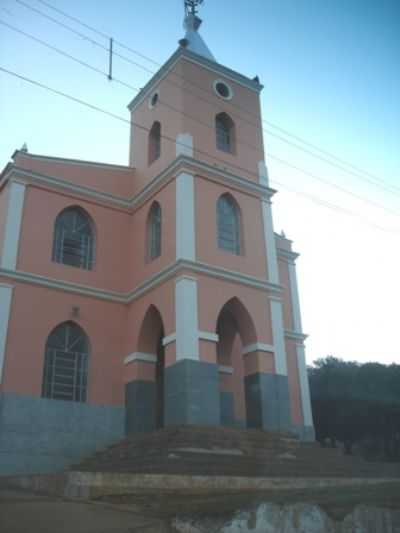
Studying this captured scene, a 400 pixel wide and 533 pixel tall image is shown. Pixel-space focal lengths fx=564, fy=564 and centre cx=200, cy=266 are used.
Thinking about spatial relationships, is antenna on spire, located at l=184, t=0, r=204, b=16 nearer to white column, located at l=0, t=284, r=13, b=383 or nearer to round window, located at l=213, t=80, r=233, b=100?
round window, located at l=213, t=80, r=233, b=100

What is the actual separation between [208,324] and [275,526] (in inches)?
411

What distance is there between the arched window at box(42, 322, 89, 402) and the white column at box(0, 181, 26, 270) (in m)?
2.63

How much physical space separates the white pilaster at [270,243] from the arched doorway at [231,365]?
6.46 ft

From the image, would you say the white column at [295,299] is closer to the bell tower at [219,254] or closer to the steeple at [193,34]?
the bell tower at [219,254]

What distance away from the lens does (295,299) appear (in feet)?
75.7

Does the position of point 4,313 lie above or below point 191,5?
below

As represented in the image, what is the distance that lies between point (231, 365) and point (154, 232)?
219 inches

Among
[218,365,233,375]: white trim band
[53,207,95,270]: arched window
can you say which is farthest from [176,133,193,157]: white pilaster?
[218,365,233,375]: white trim band

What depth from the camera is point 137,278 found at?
65.0 feet

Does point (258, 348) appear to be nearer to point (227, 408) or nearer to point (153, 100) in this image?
point (227, 408)

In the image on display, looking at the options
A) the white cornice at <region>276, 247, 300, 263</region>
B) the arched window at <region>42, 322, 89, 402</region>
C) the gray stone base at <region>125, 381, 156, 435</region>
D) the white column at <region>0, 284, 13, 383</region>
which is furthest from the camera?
the white cornice at <region>276, 247, 300, 263</region>

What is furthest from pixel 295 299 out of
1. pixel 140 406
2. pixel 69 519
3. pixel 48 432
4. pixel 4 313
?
pixel 69 519

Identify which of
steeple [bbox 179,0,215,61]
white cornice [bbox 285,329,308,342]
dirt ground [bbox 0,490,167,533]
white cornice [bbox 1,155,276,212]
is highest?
steeple [bbox 179,0,215,61]

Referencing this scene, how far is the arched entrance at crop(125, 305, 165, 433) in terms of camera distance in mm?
17969
